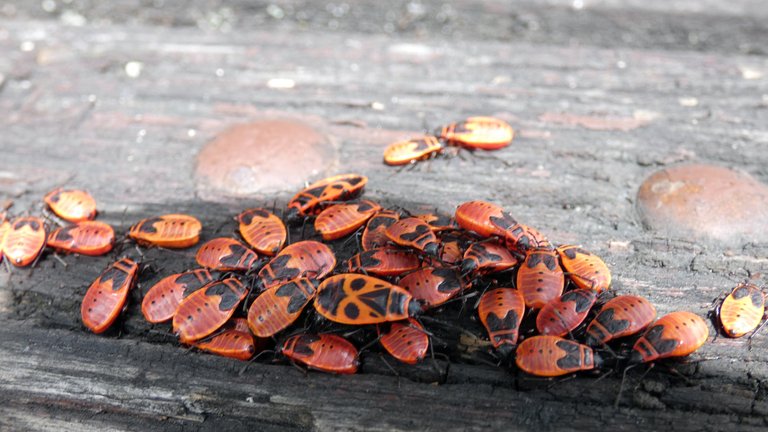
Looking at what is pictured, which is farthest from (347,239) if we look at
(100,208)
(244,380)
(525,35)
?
(525,35)

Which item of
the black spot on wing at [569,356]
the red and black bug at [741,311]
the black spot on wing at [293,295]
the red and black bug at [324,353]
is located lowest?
the red and black bug at [324,353]

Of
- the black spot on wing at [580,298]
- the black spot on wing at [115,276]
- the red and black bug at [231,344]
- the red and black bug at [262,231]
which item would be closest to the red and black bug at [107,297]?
the black spot on wing at [115,276]

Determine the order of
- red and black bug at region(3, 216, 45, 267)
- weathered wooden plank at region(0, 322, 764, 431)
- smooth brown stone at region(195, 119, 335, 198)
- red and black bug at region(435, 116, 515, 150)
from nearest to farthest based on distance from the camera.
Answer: weathered wooden plank at region(0, 322, 764, 431) < red and black bug at region(3, 216, 45, 267) < smooth brown stone at region(195, 119, 335, 198) < red and black bug at region(435, 116, 515, 150)

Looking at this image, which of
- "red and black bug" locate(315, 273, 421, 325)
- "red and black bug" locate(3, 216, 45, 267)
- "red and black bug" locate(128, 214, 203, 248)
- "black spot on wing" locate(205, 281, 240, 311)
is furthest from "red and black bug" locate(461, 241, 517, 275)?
"red and black bug" locate(3, 216, 45, 267)

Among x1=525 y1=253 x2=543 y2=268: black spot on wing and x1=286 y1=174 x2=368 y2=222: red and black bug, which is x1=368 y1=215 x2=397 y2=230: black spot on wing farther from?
x1=525 y1=253 x2=543 y2=268: black spot on wing

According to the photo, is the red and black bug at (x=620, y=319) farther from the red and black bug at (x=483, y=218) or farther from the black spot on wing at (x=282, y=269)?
the black spot on wing at (x=282, y=269)

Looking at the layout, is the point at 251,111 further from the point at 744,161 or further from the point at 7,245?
the point at 744,161
